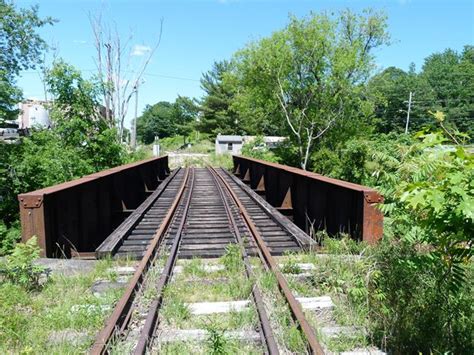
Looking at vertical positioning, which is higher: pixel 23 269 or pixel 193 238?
pixel 23 269

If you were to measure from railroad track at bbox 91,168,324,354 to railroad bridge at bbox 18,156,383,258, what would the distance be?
0.02 meters

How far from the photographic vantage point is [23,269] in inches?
164

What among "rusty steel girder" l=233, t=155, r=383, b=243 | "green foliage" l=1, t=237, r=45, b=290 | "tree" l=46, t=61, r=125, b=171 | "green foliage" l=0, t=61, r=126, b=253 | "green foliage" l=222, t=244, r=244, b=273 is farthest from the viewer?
"tree" l=46, t=61, r=125, b=171

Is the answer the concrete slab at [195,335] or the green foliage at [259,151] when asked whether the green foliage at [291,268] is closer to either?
the concrete slab at [195,335]

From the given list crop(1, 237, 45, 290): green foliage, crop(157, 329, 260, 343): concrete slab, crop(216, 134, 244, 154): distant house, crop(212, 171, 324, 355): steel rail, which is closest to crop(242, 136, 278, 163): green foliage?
crop(212, 171, 324, 355): steel rail

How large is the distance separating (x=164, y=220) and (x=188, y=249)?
5.44ft

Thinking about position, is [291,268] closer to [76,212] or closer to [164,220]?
[164,220]

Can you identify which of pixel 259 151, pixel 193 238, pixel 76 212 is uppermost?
pixel 259 151

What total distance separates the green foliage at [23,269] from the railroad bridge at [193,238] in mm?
525

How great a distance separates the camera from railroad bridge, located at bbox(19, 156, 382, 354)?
3277mm

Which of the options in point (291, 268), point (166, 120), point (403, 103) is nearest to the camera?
point (291, 268)

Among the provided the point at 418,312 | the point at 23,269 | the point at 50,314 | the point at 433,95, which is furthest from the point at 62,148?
the point at 433,95

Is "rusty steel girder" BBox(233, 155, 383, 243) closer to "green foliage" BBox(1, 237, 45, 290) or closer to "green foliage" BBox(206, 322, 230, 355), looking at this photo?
"green foliage" BBox(206, 322, 230, 355)

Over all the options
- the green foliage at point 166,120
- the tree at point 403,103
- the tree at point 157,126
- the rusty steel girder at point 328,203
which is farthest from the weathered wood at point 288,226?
the tree at point 157,126
